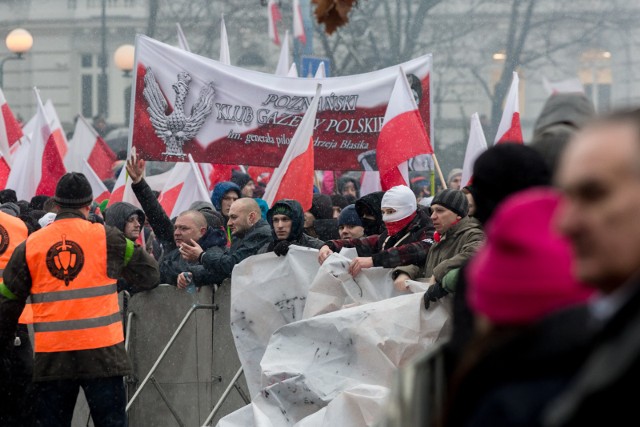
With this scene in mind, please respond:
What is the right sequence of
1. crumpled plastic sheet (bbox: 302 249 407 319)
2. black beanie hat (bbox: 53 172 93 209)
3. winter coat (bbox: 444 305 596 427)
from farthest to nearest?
crumpled plastic sheet (bbox: 302 249 407 319) → black beanie hat (bbox: 53 172 93 209) → winter coat (bbox: 444 305 596 427)

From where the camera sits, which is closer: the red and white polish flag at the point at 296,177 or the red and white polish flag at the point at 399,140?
the red and white polish flag at the point at 296,177

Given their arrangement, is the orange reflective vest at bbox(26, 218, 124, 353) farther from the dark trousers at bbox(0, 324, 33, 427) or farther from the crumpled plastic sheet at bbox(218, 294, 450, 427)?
the dark trousers at bbox(0, 324, 33, 427)

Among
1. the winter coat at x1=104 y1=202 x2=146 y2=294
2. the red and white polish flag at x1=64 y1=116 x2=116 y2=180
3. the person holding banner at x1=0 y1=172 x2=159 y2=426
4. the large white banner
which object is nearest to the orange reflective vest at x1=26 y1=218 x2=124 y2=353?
the person holding banner at x1=0 y1=172 x2=159 y2=426

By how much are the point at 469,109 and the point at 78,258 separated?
3304 cm

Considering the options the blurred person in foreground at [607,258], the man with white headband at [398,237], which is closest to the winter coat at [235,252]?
the man with white headband at [398,237]

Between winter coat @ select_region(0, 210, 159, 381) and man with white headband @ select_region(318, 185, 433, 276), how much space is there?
1267 millimetres

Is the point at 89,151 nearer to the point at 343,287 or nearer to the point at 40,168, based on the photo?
the point at 40,168

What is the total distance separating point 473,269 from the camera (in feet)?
7.02

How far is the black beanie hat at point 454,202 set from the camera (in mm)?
7445

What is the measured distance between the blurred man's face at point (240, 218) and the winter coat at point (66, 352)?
64.2 inches

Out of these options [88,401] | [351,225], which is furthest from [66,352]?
[351,225]

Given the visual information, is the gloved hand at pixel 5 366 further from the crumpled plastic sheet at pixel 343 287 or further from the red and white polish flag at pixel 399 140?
the red and white polish flag at pixel 399 140

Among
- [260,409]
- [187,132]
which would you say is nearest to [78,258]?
[260,409]

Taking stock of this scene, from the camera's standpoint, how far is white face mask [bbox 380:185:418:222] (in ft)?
26.6
